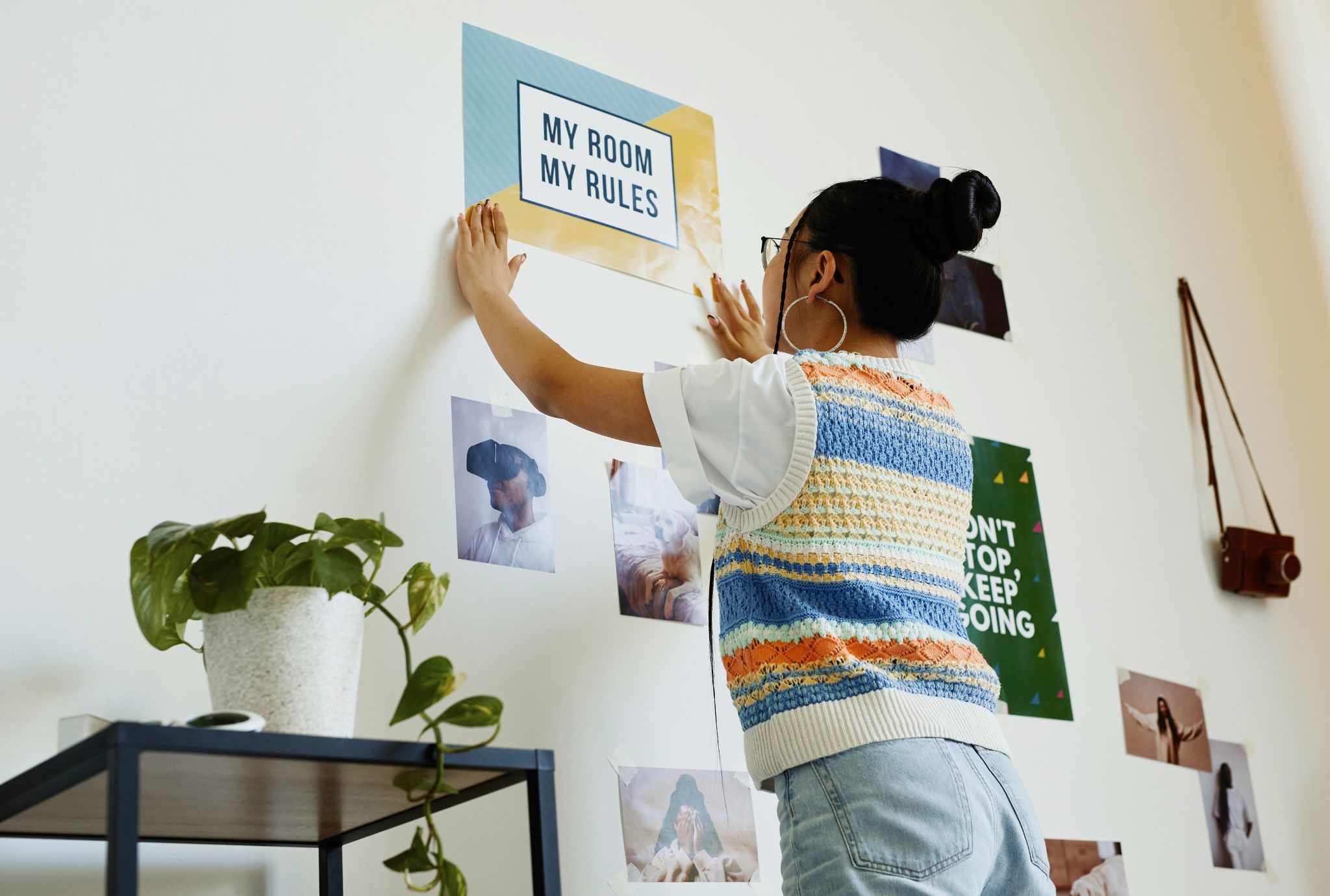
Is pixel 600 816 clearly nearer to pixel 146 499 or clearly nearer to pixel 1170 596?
pixel 146 499

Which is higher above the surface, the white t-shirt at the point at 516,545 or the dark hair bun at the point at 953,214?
the dark hair bun at the point at 953,214

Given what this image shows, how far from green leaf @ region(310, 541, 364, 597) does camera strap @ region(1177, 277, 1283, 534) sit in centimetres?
168

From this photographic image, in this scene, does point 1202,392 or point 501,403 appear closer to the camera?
point 501,403

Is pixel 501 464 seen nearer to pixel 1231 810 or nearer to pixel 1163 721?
pixel 1163 721

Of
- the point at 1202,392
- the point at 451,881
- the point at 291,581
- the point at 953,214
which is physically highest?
the point at 1202,392

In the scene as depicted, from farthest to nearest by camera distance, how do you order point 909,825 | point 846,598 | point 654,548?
point 654,548
point 846,598
point 909,825

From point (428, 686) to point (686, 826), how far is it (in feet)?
1.92

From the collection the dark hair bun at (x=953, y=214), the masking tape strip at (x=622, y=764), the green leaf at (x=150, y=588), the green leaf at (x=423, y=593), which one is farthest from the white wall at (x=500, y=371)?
the dark hair bun at (x=953, y=214)

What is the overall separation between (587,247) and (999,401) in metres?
0.72

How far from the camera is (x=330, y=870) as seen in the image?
1137 millimetres

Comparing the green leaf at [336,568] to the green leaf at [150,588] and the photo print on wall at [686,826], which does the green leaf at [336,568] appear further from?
the photo print on wall at [686,826]

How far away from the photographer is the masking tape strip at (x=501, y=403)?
1427 mm

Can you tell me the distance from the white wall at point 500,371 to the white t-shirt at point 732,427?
0.31m

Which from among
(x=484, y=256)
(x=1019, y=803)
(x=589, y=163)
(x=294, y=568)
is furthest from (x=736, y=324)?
(x=294, y=568)
